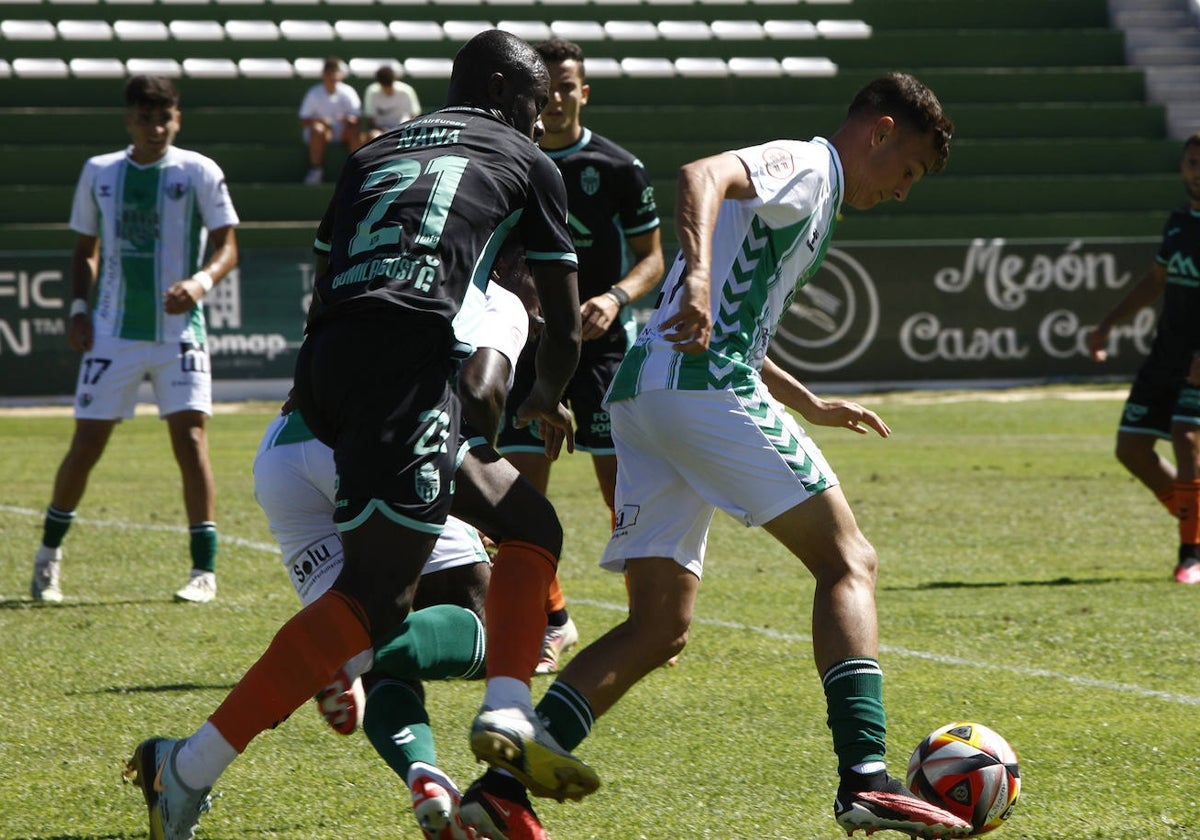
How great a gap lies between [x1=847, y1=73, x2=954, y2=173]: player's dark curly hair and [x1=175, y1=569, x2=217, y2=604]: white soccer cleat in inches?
174

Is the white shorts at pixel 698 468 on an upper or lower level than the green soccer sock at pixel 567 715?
upper

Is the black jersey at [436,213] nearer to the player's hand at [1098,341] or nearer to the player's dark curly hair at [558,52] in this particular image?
the player's dark curly hair at [558,52]

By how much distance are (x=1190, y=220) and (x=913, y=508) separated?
119 inches

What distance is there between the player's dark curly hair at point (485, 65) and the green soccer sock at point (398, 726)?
59.9 inches

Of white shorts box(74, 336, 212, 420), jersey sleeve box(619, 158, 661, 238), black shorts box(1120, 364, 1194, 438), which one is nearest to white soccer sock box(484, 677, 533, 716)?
jersey sleeve box(619, 158, 661, 238)

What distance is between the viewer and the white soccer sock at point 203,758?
144 inches

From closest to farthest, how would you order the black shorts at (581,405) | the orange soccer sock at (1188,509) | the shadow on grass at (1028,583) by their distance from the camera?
the black shorts at (581,405) → the shadow on grass at (1028,583) → the orange soccer sock at (1188,509)

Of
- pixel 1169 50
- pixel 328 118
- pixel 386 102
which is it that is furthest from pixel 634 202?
pixel 1169 50

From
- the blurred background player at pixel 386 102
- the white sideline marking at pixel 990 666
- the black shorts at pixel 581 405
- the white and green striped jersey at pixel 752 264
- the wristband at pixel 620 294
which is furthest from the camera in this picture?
the blurred background player at pixel 386 102

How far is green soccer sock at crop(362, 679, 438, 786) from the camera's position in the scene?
160 inches

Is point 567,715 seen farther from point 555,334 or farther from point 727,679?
point 727,679

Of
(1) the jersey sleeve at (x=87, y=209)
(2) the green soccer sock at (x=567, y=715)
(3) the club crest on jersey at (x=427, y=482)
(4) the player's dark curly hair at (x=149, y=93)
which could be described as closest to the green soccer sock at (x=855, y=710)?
(2) the green soccer sock at (x=567, y=715)

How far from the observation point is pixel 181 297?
7.61m

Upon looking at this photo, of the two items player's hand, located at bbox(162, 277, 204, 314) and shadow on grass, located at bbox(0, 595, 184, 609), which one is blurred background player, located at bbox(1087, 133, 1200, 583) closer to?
player's hand, located at bbox(162, 277, 204, 314)
